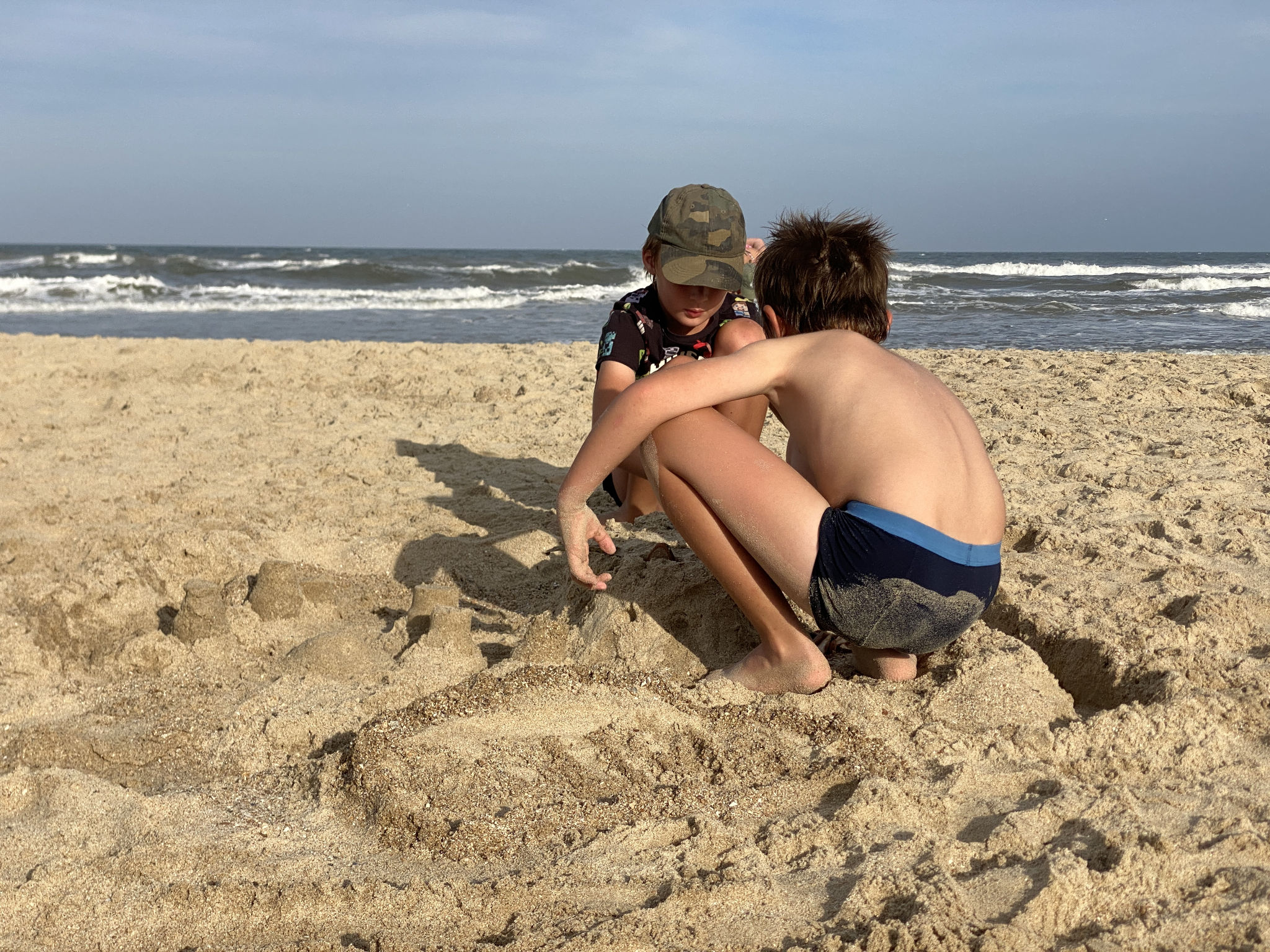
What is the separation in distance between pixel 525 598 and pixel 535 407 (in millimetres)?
2546

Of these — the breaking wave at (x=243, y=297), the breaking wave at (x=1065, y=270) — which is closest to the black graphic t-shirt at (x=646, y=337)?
the breaking wave at (x=243, y=297)

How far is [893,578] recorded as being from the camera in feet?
6.18

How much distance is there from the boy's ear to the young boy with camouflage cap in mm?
438

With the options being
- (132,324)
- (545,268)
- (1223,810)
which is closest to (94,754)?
(1223,810)

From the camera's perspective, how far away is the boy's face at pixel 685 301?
296 centimetres

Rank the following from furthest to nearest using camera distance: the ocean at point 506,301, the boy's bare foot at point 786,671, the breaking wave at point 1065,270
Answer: the breaking wave at point 1065,270, the ocean at point 506,301, the boy's bare foot at point 786,671

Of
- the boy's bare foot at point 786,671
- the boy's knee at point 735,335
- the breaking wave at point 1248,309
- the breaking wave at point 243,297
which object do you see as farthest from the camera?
the breaking wave at point 243,297

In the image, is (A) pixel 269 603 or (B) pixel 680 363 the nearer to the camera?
(B) pixel 680 363

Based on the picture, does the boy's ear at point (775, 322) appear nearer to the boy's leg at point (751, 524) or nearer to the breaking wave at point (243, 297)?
the boy's leg at point (751, 524)

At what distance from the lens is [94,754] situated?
6.92 feet

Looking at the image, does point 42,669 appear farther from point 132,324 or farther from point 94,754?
point 132,324

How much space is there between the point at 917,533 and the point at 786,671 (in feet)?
1.51

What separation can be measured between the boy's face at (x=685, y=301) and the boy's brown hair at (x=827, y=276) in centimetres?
68

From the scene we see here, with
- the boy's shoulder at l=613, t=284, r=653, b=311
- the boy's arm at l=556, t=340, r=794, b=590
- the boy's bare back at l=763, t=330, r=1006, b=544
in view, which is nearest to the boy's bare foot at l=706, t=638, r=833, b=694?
the boy's bare back at l=763, t=330, r=1006, b=544
